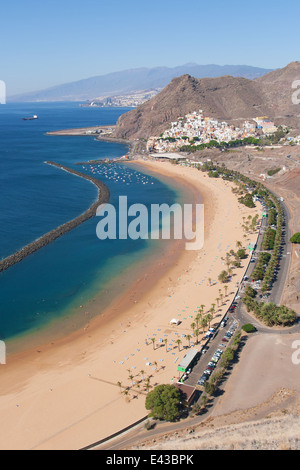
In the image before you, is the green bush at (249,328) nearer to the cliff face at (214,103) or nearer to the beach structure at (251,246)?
the beach structure at (251,246)

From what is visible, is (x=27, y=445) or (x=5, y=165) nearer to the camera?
(x=27, y=445)

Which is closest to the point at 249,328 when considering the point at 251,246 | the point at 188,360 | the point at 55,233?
the point at 188,360

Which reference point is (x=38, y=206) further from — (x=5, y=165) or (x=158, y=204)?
(x=5, y=165)

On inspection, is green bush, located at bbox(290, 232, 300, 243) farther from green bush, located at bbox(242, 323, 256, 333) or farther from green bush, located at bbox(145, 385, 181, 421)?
green bush, located at bbox(145, 385, 181, 421)

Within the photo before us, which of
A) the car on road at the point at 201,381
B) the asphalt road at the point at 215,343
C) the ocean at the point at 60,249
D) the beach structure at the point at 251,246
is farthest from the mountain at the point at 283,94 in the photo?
the car on road at the point at 201,381

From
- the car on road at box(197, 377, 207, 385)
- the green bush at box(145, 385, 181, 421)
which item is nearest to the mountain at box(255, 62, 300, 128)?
the car on road at box(197, 377, 207, 385)

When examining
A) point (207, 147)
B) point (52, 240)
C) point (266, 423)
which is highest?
point (207, 147)
